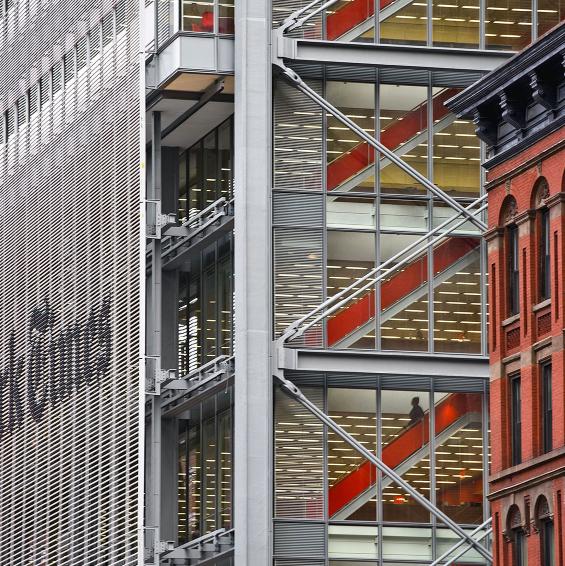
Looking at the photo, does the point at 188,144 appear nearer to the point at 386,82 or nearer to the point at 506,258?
the point at 386,82

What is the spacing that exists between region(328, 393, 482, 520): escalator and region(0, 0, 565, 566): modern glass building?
6cm

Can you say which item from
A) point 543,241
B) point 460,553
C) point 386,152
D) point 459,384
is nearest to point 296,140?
point 386,152

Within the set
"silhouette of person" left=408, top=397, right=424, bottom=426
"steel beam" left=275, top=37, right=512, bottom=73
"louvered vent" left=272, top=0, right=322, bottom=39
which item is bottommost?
"silhouette of person" left=408, top=397, right=424, bottom=426

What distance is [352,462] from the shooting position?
217ft

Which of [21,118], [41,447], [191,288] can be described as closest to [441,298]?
[191,288]

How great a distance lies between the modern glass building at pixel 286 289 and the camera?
6600 cm

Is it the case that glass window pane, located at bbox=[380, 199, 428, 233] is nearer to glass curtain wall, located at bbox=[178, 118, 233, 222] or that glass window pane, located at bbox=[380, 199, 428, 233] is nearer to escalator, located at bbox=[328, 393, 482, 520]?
escalator, located at bbox=[328, 393, 482, 520]

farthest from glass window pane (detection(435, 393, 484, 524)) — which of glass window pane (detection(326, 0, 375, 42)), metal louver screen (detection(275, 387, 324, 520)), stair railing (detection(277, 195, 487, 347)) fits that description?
glass window pane (detection(326, 0, 375, 42))

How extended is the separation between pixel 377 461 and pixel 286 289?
5346 millimetres

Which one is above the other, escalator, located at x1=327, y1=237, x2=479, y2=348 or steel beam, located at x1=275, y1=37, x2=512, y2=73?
steel beam, located at x1=275, y1=37, x2=512, y2=73

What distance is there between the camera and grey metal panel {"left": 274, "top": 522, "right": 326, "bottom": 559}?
6500 centimetres

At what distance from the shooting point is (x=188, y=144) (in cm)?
7400

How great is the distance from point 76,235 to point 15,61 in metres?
12.5

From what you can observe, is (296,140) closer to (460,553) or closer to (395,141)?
(395,141)
